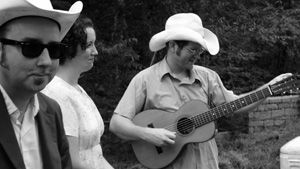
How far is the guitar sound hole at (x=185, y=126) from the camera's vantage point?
3781 millimetres

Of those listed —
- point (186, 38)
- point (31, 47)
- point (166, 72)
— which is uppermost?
point (31, 47)

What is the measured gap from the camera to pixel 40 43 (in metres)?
1.74

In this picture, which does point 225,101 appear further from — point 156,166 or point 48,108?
point 48,108

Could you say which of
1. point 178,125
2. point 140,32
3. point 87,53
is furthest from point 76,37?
point 140,32

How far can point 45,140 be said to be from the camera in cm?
188

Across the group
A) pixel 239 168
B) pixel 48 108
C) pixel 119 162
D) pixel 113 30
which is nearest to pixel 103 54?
pixel 113 30

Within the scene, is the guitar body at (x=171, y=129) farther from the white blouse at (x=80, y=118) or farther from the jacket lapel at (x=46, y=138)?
the jacket lapel at (x=46, y=138)

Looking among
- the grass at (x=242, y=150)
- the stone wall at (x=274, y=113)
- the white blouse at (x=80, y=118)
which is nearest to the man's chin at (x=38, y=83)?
the white blouse at (x=80, y=118)

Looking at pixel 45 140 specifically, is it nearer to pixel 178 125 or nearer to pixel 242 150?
pixel 178 125

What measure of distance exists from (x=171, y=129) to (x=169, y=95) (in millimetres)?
287

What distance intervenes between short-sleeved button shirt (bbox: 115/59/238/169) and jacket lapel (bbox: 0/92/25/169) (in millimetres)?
1987

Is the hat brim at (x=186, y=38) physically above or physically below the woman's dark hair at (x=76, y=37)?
below

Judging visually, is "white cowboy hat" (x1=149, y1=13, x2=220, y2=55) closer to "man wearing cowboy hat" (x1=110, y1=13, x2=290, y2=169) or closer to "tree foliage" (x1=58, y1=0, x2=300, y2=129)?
"man wearing cowboy hat" (x1=110, y1=13, x2=290, y2=169)

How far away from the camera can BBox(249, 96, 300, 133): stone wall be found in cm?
1104
